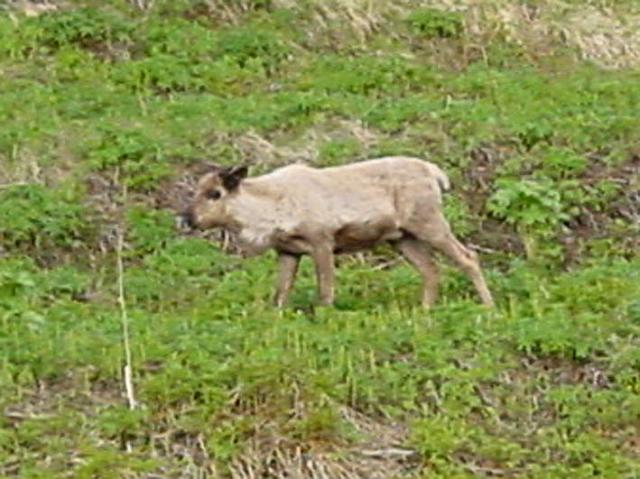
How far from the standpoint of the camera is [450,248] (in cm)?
1381

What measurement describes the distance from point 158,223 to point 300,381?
190 inches

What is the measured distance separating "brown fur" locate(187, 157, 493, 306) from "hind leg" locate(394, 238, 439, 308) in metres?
0.01

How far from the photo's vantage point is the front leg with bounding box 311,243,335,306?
13.2 meters

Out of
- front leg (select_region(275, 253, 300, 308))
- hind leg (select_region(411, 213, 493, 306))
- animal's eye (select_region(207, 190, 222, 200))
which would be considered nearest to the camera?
front leg (select_region(275, 253, 300, 308))

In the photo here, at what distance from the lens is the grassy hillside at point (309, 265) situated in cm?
1076

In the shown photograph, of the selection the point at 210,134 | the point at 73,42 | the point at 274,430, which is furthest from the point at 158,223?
the point at 274,430

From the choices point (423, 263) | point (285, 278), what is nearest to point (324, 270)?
point (285, 278)

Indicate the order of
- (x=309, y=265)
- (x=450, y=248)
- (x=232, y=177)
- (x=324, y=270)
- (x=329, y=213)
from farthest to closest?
(x=309, y=265), (x=450, y=248), (x=232, y=177), (x=329, y=213), (x=324, y=270)

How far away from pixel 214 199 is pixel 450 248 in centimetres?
174

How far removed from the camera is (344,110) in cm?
1742

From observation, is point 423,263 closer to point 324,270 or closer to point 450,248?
point 450,248

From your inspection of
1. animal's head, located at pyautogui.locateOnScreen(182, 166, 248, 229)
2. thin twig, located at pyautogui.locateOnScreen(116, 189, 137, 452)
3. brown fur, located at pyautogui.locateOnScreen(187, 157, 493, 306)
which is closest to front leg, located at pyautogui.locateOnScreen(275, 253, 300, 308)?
brown fur, located at pyautogui.locateOnScreen(187, 157, 493, 306)

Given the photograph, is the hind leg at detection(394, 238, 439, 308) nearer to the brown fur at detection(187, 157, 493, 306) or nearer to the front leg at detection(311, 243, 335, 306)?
the brown fur at detection(187, 157, 493, 306)

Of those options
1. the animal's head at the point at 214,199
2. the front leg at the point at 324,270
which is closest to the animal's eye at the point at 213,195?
the animal's head at the point at 214,199
